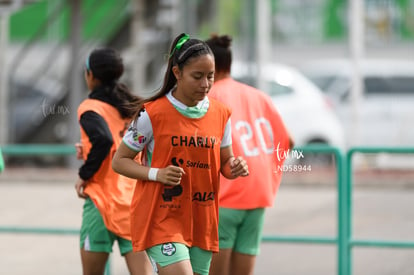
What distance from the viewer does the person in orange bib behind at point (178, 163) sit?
4.46 meters

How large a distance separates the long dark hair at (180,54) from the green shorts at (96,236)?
3.39 feet

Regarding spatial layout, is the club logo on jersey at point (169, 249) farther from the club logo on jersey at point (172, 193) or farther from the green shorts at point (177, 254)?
the club logo on jersey at point (172, 193)

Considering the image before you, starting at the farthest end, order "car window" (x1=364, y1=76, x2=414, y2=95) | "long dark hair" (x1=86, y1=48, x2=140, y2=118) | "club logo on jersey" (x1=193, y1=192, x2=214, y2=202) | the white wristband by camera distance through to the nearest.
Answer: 1. "car window" (x1=364, y1=76, x2=414, y2=95)
2. "long dark hair" (x1=86, y1=48, x2=140, y2=118)
3. "club logo on jersey" (x1=193, y1=192, x2=214, y2=202)
4. the white wristband

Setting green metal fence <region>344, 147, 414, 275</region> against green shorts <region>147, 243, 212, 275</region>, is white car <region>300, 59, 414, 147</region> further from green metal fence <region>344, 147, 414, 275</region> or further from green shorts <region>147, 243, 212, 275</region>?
green shorts <region>147, 243, 212, 275</region>

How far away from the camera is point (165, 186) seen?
450 centimetres

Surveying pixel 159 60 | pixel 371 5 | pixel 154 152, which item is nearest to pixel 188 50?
pixel 154 152

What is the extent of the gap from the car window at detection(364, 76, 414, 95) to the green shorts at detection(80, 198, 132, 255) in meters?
14.2

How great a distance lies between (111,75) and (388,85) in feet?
47.0

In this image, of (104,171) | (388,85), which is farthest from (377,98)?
(104,171)

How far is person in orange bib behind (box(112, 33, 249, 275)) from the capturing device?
446 cm

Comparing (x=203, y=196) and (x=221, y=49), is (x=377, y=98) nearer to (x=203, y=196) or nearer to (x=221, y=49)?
(x=221, y=49)

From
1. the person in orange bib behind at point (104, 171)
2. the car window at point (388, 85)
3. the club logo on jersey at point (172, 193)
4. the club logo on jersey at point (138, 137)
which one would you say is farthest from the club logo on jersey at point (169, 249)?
the car window at point (388, 85)

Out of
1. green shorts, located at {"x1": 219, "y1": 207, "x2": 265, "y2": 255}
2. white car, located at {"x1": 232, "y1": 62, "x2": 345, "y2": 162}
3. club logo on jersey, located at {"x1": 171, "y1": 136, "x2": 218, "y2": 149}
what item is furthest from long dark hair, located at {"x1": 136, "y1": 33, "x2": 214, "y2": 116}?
white car, located at {"x1": 232, "y1": 62, "x2": 345, "y2": 162}

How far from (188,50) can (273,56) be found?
2430 centimetres
